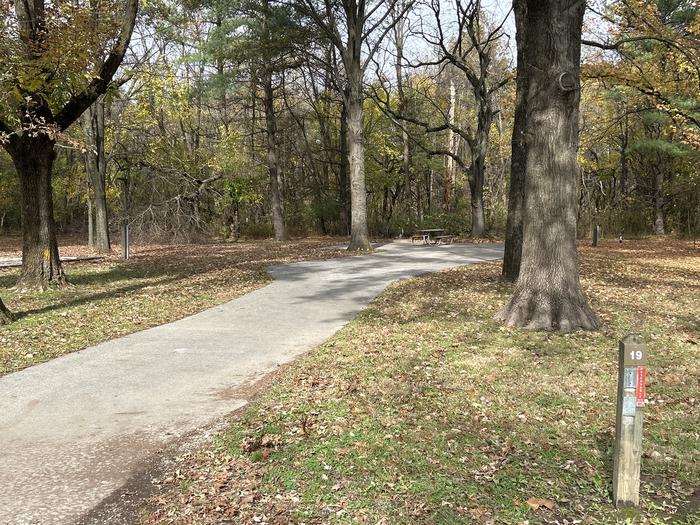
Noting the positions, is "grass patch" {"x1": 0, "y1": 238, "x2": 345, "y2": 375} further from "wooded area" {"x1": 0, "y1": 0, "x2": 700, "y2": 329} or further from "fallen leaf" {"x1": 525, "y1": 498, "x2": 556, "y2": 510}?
"fallen leaf" {"x1": 525, "y1": 498, "x2": 556, "y2": 510}

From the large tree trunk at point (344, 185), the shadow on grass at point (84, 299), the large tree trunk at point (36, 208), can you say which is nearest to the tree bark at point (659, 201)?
the large tree trunk at point (344, 185)

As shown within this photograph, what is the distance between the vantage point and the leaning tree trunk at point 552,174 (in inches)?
302

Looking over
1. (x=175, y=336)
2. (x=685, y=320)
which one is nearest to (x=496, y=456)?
(x=175, y=336)

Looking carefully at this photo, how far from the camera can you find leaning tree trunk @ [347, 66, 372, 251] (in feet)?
64.0

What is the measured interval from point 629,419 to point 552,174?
516 centimetres

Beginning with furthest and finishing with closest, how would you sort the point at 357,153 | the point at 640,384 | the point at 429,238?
the point at 429,238 → the point at 357,153 → the point at 640,384

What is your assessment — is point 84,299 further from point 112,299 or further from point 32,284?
point 32,284

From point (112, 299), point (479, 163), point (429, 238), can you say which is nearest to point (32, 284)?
point (112, 299)

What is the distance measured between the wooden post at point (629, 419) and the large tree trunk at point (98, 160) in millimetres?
21975

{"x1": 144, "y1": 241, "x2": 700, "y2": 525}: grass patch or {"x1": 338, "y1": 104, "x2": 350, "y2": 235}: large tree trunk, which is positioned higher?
{"x1": 338, "y1": 104, "x2": 350, "y2": 235}: large tree trunk

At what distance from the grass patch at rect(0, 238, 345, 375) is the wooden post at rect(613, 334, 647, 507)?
21.2 feet

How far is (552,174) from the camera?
25.6ft

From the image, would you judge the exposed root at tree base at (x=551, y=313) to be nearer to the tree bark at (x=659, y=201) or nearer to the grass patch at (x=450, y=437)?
the grass patch at (x=450, y=437)

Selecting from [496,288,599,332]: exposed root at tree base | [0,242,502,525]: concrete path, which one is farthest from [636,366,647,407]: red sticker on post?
[496,288,599,332]: exposed root at tree base
